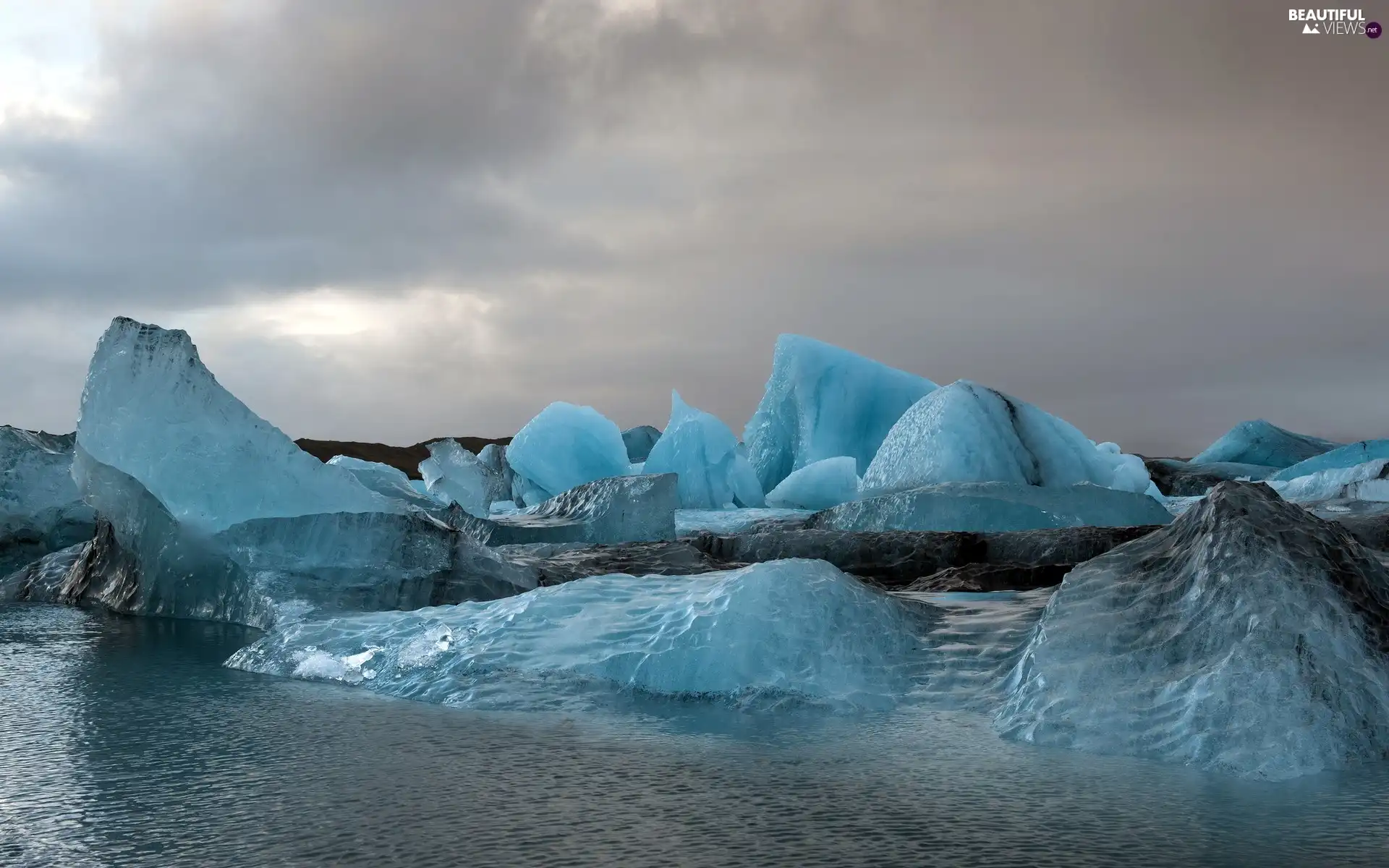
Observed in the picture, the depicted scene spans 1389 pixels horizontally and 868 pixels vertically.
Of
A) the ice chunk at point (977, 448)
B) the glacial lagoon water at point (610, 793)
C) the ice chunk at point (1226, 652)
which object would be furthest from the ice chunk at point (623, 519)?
the ice chunk at point (1226, 652)

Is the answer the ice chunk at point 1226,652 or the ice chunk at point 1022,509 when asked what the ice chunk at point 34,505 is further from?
the ice chunk at point 1226,652

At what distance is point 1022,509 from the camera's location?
11.4m

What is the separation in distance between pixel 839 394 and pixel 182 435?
45.4ft

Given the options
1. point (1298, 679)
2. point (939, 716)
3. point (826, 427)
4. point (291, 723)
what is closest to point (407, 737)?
point (291, 723)

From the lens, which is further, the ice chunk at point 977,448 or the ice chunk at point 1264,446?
the ice chunk at point 1264,446

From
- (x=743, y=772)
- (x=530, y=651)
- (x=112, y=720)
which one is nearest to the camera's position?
(x=743, y=772)

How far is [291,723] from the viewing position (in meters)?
4.38

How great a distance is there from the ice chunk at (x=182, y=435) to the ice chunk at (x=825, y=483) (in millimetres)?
10639

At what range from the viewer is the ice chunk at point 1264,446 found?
27.4 metres

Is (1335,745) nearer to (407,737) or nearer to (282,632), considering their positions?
(407,737)

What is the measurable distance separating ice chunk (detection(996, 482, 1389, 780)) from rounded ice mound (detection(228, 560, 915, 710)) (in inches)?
29.1

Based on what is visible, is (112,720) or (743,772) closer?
(743,772)

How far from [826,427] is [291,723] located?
16398 mm

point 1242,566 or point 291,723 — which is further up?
point 1242,566
